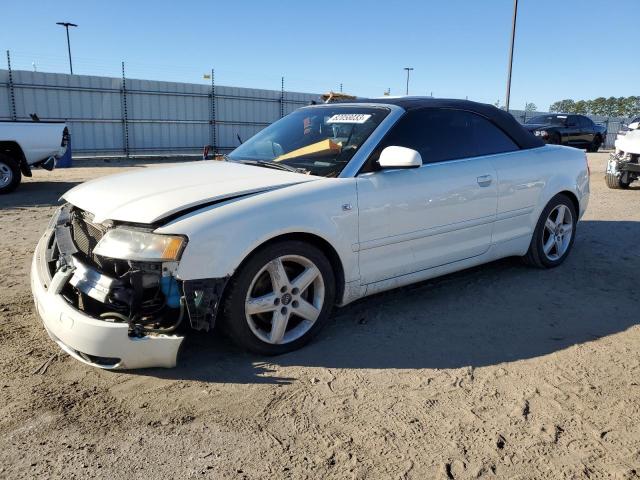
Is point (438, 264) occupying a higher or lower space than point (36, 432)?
higher

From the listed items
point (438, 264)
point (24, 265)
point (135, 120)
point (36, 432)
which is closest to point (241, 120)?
point (135, 120)

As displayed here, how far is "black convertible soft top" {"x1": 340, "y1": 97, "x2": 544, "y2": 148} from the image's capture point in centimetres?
412

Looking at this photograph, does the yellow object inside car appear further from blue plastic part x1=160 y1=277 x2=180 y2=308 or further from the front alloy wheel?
blue plastic part x1=160 y1=277 x2=180 y2=308

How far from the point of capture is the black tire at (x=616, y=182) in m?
10.8

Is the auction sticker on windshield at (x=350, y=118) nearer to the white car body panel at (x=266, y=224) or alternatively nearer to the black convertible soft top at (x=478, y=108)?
the black convertible soft top at (x=478, y=108)

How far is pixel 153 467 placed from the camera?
7.36 ft

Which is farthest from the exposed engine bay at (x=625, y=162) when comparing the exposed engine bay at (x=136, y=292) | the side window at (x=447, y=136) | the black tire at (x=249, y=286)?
the exposed engine bay at (x=136, y=292)

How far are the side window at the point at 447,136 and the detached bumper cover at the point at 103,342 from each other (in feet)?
6.26

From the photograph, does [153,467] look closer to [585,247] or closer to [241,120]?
[585,247]

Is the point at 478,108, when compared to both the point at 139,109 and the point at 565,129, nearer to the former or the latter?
the point at 139,109

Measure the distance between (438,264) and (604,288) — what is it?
1.68m

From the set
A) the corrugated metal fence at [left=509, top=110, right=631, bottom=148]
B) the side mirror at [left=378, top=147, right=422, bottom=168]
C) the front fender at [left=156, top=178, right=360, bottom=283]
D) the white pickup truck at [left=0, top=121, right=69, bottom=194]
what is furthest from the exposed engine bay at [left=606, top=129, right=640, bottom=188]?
the corrugated metal fence at [left=509, top=110, right=631, bottom=148]

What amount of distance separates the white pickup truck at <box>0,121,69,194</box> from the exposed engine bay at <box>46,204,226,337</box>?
7.73 m

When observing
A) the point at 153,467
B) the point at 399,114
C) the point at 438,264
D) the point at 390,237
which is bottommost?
the point at 153,467
